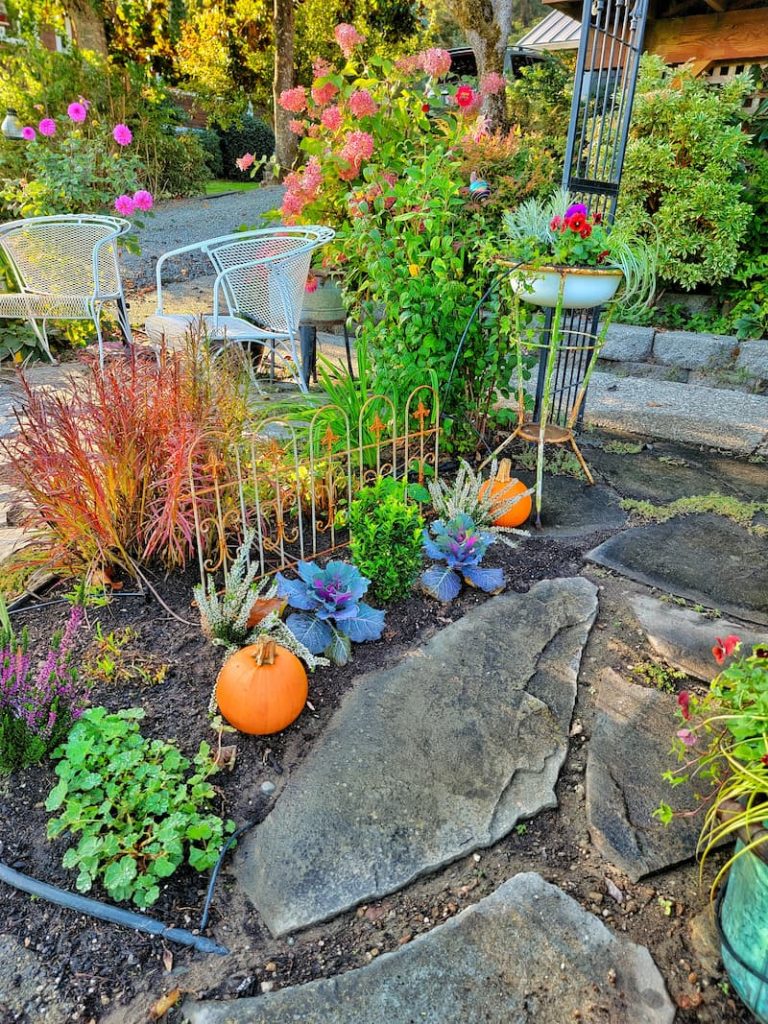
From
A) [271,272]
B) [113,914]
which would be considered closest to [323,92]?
[271,272]

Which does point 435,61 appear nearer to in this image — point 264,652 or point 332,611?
point 332,611

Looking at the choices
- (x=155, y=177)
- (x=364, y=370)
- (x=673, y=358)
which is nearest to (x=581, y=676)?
(x=364, y=370)

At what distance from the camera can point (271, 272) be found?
11.5 feet

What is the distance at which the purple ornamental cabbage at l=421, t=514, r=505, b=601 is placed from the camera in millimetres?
2109

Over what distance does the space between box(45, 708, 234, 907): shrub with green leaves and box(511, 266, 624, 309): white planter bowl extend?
6.19 ft

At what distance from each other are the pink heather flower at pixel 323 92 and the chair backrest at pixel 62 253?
4.64 ft

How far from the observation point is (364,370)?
2.68m

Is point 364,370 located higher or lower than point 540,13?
lower

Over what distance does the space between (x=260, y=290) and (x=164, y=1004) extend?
3543 mm

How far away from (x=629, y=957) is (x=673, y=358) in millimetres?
4462

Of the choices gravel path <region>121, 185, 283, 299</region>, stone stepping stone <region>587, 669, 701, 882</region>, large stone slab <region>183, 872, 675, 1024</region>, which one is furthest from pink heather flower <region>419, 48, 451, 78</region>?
large stone slab <region>183, 872, 675, 1024</region>

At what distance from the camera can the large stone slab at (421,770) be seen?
51.3 inches

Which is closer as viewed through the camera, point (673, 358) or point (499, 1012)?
point (499, 1012)

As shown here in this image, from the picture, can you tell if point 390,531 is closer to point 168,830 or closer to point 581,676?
point 581,676
